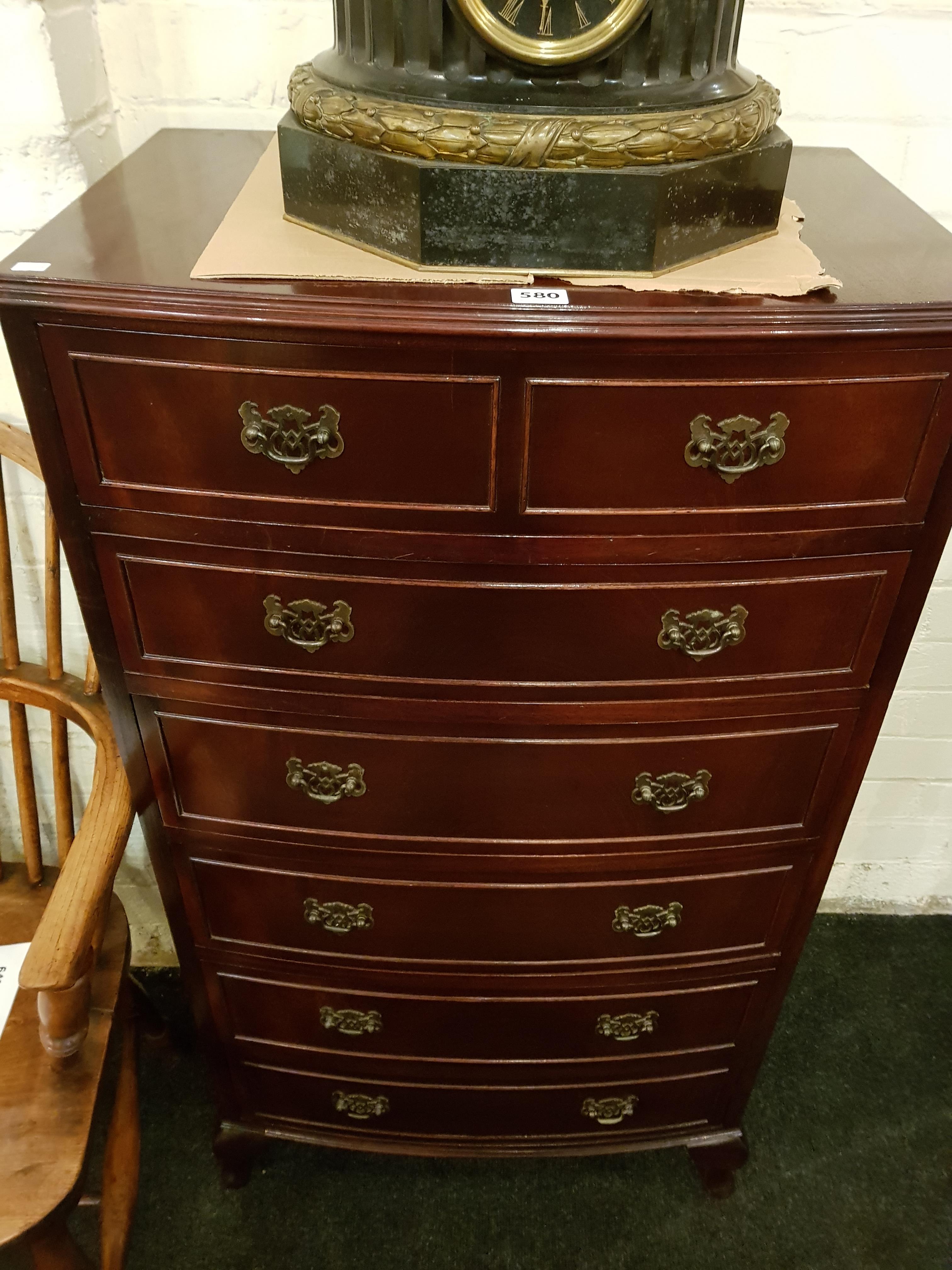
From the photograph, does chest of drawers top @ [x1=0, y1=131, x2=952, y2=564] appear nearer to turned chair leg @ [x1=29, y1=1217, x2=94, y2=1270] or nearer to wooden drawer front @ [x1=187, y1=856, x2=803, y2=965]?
wooden drawer front @ [x1=187, y1=856, x2=803, y2=965]

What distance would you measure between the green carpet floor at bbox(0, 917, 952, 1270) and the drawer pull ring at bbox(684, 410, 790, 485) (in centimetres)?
118

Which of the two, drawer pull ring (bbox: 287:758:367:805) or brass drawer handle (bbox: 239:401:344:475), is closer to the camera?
brass drawer handle (bbox: 239:401:344:475)

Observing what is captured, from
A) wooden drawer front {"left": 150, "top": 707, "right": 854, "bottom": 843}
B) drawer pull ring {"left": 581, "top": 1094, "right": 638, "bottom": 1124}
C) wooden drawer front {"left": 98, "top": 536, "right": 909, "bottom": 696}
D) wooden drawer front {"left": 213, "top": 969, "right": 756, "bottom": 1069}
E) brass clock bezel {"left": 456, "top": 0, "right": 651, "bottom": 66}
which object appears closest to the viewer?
brass clock bezel {"left": 456, "top": 0, "right": 651, "bottom": 66}

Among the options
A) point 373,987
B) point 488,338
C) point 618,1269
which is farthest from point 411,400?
point 618,1269

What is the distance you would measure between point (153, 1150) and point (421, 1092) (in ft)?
1.66

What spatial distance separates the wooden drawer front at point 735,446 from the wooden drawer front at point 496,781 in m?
0.26

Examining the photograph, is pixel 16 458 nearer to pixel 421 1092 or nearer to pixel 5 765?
pixel 5 765

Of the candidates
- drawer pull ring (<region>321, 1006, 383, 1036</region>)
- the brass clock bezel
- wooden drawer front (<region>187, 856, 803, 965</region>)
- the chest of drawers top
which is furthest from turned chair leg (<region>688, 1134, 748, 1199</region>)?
the brass clock bezel

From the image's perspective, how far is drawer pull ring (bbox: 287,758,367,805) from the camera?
964 millimetres

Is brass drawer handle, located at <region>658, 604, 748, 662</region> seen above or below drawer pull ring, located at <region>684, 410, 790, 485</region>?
below

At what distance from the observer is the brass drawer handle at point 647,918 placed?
108 cm

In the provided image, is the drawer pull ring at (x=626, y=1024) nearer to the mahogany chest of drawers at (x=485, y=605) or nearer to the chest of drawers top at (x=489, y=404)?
the mahogany chest of drawers at (x=485, y=605)

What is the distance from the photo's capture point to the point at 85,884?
93 centimetres

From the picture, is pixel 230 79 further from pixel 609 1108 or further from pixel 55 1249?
pixel 609 1108
